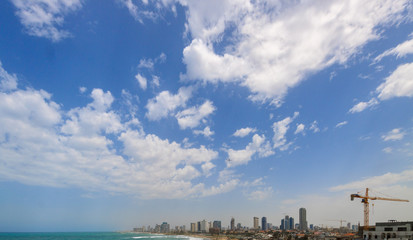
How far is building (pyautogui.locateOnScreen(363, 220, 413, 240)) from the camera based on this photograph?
153ft

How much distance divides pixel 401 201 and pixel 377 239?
239 ft

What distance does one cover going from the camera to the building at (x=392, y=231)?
1832 inches

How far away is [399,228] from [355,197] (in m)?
53.6

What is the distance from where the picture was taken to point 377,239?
49.7m

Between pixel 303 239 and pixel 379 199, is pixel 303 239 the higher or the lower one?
the lower one

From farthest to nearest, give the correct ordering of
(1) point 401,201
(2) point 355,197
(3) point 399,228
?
1. (1) point 401,201
2. (2) point 355,197
3. (3) point 399,228

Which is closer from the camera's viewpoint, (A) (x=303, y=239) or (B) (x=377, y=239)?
(B) (x=377, y=239)

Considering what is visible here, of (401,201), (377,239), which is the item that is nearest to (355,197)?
(401,201)

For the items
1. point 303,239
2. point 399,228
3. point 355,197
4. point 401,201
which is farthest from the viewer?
point 303,239

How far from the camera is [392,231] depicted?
48.4 m

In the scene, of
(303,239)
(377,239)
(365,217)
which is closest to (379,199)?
(365,217)

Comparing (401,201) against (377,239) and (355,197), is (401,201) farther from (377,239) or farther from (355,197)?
(377,239)

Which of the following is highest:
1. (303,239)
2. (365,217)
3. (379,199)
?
(379,199)

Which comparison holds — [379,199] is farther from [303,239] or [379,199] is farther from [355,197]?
[303,239]
